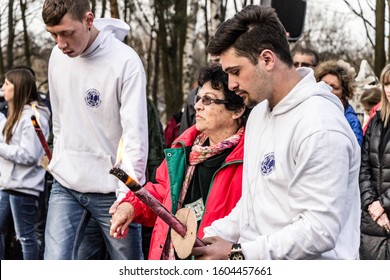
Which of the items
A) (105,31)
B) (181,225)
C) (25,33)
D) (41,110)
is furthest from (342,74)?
(25,33)

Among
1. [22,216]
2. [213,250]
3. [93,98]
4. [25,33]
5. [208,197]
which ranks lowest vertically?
[25,33]

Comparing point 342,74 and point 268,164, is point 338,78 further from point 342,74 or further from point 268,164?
point 268,164

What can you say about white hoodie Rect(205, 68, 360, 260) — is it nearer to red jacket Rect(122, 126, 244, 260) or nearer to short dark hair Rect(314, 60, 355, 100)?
red jacket Rect(122, 126, 244, 260)

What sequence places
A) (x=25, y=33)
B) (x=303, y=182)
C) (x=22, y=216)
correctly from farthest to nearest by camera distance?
(x=25, y=33), (x=22, y=216), (x=303, y=182)

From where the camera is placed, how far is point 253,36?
3061 millimetres

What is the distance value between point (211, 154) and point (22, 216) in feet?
12.4

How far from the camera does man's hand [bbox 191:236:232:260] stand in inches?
110

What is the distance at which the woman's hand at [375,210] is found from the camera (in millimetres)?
6312

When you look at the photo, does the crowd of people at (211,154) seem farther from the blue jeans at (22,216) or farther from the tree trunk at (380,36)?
the tree trunk at (380,36)

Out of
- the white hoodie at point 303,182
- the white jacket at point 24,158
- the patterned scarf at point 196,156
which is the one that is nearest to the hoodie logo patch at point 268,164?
the white hoodie at point 303,182

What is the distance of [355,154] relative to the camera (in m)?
2.90

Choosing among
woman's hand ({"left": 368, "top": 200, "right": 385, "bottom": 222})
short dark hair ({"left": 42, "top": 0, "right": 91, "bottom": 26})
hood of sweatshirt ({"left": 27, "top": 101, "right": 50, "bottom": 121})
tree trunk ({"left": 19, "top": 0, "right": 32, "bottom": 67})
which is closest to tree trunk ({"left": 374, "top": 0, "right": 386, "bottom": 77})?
hood of sweatshirt ({"left": 27, "top": 101, "right": 50, "bottom": 121})

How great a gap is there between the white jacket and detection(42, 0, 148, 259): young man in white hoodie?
2.33 m

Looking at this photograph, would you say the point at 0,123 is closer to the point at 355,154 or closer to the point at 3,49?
the point at 355,154
